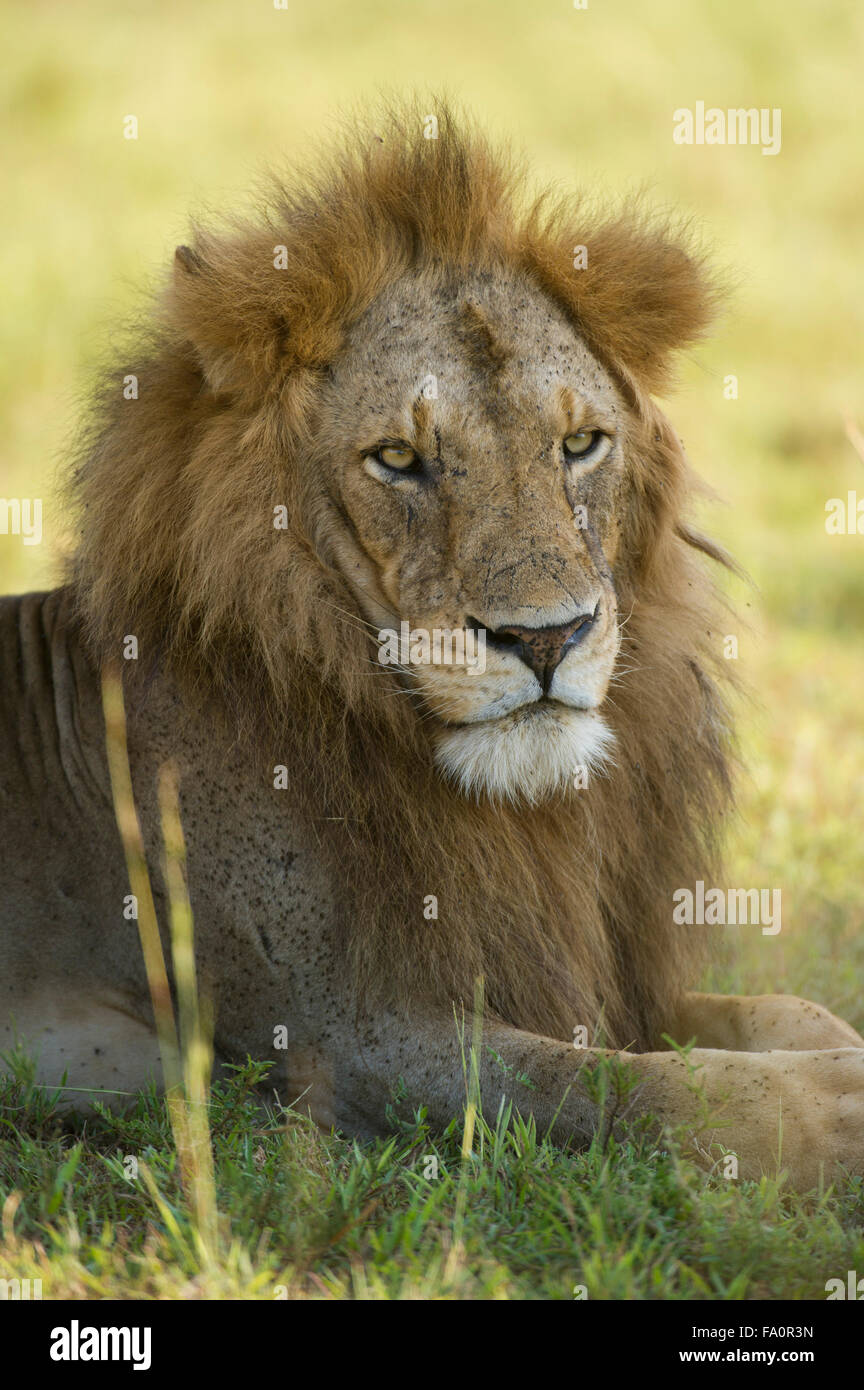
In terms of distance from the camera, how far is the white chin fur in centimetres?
382

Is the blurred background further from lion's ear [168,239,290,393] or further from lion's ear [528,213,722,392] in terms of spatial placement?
lion's ear [168,239,290,393]

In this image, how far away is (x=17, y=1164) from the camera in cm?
383

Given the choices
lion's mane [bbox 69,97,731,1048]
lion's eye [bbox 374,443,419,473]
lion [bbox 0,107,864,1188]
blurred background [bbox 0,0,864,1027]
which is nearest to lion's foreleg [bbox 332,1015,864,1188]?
lion [bbox 0,107,864,1188]

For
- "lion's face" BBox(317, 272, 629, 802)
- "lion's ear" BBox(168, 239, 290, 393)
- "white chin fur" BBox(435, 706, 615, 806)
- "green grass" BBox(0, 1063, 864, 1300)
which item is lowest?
"green grass" BBox(0, 1063, 864, 1300)

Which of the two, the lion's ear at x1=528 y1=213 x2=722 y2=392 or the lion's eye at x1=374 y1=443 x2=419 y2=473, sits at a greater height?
the lion's ear at x1=528 y1=213 x2=722 y2=392

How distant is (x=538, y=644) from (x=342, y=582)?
2.10ft

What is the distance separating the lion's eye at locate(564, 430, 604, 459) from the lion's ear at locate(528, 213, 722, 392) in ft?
0.87

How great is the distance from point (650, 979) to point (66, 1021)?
1.67 m

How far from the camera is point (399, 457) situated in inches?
159

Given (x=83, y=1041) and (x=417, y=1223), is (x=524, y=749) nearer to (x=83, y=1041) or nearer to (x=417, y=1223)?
(x=417, y=1223)

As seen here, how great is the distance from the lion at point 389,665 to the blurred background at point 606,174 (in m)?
3.14

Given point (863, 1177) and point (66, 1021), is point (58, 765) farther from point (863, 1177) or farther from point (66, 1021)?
point (863, 1177)

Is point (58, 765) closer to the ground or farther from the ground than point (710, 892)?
farther from the ground

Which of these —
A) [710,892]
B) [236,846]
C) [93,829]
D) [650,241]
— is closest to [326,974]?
[236,846]
